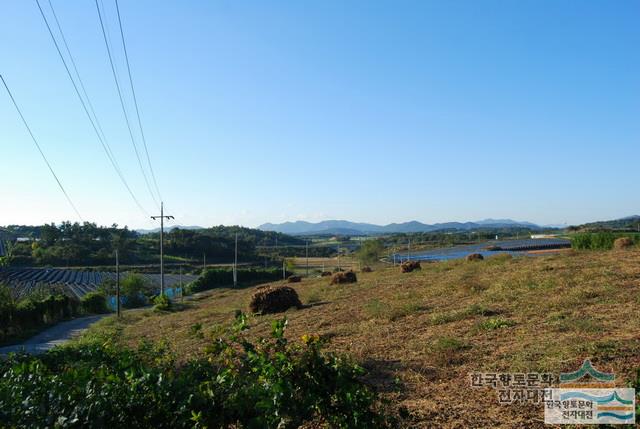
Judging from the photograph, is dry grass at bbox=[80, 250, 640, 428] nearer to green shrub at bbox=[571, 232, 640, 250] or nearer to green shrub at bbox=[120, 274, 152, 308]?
green shrub at bbox=[571, 232, 640, 250]

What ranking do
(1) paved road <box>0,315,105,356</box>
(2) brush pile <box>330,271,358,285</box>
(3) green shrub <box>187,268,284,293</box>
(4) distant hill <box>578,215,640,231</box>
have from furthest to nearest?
(4) distant hill <box>578,215,640,231</box>, (3) green shrub <box>187,268,284,293</box>, (2) brush pile <box>330,271,358,285</box>, (1) paved road <box>0,315,105,356</box>

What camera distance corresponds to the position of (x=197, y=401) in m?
3.20

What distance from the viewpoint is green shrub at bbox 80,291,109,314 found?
140 feet

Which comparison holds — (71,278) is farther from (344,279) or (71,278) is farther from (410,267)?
(410,267)

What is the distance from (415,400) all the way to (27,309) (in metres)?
32.8

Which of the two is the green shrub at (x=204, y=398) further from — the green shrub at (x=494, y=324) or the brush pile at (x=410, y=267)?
the brush pile at (x=410, y=267)

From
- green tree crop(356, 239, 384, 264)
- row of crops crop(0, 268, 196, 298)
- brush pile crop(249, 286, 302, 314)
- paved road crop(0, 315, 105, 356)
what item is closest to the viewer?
brush pile crop(249, 286, 302, 314)

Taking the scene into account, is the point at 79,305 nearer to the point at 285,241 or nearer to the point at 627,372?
the point at 627,372

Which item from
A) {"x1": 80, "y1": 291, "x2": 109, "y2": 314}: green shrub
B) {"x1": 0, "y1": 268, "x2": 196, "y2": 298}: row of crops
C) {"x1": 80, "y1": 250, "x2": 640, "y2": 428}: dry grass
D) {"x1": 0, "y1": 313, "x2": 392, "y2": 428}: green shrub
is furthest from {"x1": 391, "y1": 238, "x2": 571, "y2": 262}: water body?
{"x1": 0, "y1": 313, "x2": 392, "y2": 428}: green shrub

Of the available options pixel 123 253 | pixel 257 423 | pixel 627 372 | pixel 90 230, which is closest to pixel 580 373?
pixel 627 372

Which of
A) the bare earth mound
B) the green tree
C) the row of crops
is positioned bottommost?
the row of crops

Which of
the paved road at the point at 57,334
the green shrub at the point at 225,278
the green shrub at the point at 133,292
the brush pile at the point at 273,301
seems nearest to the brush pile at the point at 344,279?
the brush pile at the point at 273,301

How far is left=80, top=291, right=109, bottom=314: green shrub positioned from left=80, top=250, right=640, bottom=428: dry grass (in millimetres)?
34018

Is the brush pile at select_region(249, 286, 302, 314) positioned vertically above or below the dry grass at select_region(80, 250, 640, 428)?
below
